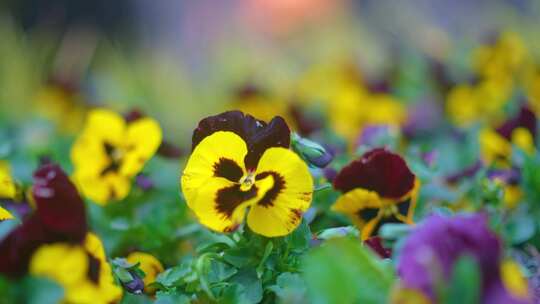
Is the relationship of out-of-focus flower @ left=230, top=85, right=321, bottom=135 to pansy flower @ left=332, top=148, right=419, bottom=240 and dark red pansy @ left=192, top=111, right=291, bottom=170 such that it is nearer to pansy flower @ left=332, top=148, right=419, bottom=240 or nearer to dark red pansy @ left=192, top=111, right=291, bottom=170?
pansy flower @ left=332, top=148, right=419, bottom=240

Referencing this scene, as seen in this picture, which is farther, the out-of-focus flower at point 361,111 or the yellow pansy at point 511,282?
the out-of-focus flower at point 361,111

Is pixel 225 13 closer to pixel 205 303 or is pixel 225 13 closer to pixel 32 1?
pixel 32 1

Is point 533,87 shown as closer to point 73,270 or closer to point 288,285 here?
point 288,285

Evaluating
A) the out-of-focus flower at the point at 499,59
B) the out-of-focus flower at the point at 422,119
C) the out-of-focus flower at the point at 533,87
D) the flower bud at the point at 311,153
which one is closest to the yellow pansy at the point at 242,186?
the flower bud at the point at 311,153

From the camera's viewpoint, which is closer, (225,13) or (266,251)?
(266,251)

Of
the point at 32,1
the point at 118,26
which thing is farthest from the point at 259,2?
the point at 32,1

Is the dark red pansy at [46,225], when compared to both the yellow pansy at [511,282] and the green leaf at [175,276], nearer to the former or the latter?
the green leaf at [175,276]
